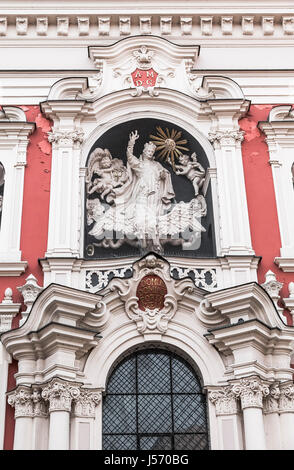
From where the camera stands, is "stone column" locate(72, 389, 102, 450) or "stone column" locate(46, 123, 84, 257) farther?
"stone column" locate(46, 123, 84, 257)

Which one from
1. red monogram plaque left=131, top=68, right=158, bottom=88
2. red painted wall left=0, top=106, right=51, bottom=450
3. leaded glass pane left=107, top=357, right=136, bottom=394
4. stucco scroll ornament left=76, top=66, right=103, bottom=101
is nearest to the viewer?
leaded glass pane left=107, top=357, right=136, bottom=394

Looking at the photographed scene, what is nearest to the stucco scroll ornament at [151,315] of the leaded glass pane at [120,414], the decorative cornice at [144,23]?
the leaded glass pane at [120,414]

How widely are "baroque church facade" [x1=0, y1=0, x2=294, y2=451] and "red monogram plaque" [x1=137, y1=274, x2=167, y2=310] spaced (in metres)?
0.02

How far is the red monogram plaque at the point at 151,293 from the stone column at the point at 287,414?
1.99 meters

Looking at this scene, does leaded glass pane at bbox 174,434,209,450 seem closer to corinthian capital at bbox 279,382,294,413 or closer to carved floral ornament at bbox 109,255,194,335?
corinthian capital at bbox 279,382,294,413

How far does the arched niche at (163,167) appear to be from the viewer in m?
11.1

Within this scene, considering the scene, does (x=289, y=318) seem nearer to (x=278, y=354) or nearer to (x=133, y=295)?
(x=278, y=354)

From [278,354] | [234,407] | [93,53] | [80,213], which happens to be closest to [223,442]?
[234,407]

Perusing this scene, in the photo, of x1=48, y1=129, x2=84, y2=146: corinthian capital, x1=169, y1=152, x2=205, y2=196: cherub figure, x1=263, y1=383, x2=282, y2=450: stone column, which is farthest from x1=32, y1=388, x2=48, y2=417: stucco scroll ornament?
x1=169, y1=152, x2=205, y2=196: cherub figure

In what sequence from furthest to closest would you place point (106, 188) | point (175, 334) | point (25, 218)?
point (106, 188)
point (25, 218)
point (175, 334)

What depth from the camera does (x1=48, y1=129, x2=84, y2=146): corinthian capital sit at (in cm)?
1148

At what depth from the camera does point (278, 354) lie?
9.63 m

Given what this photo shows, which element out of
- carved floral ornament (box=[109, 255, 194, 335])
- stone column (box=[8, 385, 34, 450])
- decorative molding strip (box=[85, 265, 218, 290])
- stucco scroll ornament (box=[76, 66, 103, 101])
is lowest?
stone column (box=[8, 385, 34, 450])
